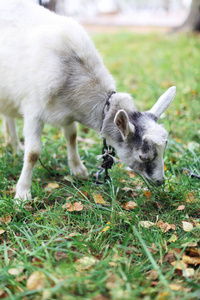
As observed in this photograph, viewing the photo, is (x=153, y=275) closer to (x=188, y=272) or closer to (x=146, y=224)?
(x=188, y=272)

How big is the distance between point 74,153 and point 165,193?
1311 mm

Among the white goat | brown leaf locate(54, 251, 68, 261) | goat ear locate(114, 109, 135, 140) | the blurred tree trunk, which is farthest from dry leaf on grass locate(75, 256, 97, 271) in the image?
the blurred tree trunk

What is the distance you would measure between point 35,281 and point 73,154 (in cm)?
200

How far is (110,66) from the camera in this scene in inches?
328

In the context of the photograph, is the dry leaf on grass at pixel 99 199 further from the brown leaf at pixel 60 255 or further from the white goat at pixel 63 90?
the brown leaf at pixel 60 255

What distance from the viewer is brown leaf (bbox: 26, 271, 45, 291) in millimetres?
2149

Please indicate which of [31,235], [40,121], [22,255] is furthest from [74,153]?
[22,255]

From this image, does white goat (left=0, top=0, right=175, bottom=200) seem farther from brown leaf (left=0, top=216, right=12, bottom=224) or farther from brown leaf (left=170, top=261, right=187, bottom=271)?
brown leaf (left=170, top=261, right=187, bottom=271)

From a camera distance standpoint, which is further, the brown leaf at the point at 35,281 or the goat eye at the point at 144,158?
the goat eye at the point at 144,158

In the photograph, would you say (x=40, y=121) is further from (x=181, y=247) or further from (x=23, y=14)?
(x=181, y=247)

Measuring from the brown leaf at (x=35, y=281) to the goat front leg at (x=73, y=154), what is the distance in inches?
69.5

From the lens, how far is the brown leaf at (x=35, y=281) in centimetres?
215

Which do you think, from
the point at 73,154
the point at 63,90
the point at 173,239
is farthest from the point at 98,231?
the point at 63,90

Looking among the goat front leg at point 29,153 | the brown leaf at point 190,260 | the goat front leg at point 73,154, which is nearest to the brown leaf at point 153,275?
the brown leaf at point 190,260
